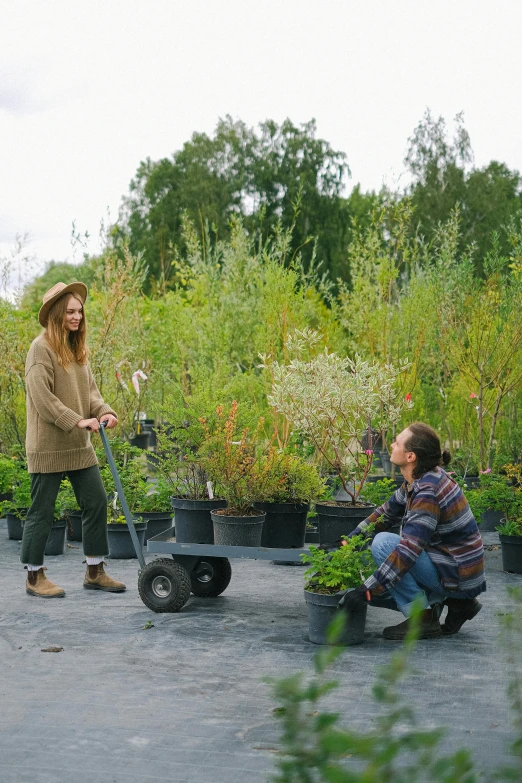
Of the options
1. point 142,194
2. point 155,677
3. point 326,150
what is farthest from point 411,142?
point 155,677

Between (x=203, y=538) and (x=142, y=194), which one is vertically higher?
(x=142, y=194)

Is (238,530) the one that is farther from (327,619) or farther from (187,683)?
(187,683)

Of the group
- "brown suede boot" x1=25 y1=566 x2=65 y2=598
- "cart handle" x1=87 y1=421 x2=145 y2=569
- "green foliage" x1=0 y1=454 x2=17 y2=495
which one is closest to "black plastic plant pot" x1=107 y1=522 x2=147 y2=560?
"brown suede boot" x1=25 y1=566 x2=65 y2=598

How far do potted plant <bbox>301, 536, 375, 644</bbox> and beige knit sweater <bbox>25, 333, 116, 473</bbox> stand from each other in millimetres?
1600

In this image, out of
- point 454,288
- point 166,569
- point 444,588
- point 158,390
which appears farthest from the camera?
point 158,390

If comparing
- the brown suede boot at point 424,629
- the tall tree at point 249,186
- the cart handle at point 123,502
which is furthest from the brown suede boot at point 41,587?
the tall tree at point 249,186

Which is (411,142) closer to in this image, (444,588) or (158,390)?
(158,390)

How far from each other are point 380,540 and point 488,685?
0.88 meters

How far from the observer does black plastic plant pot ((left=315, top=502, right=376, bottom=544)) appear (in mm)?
4980

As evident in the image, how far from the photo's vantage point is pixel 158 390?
10.9 metres

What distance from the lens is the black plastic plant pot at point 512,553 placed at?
5.64 meters

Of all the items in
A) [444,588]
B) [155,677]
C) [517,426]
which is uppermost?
[517,426]

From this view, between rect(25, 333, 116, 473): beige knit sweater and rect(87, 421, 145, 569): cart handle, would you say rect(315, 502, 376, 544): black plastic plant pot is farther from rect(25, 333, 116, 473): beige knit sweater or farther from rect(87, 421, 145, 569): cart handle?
rect(25, 333, 116, 473): beige knit sweater

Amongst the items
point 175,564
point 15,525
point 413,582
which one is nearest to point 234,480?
point 175,564
